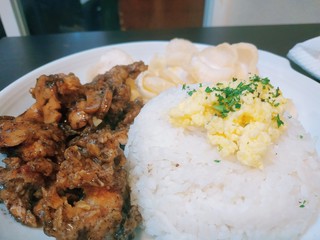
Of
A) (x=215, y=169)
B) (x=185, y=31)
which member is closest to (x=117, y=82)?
(x=215, y=169)

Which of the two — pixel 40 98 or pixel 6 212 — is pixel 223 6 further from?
pixel 6 212

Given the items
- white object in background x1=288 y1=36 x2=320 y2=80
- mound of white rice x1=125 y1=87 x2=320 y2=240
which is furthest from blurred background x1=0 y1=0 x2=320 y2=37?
mound of white rice x1=125 y1=87 x2=320 y2=240

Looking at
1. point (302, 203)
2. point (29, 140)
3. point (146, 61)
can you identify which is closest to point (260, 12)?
point (146, 61)

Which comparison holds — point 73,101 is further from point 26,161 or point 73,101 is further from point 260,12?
point 260,12

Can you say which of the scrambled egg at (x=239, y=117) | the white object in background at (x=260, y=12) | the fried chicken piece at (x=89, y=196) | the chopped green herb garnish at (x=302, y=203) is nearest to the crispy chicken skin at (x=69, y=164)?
the fried chicken piece at (x=89, y=196)

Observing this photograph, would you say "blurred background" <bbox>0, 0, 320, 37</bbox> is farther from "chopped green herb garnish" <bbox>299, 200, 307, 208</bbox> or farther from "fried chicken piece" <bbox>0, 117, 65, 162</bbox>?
"fried chicken piece" <bbox>0, 117, 65, 162</bbox>
